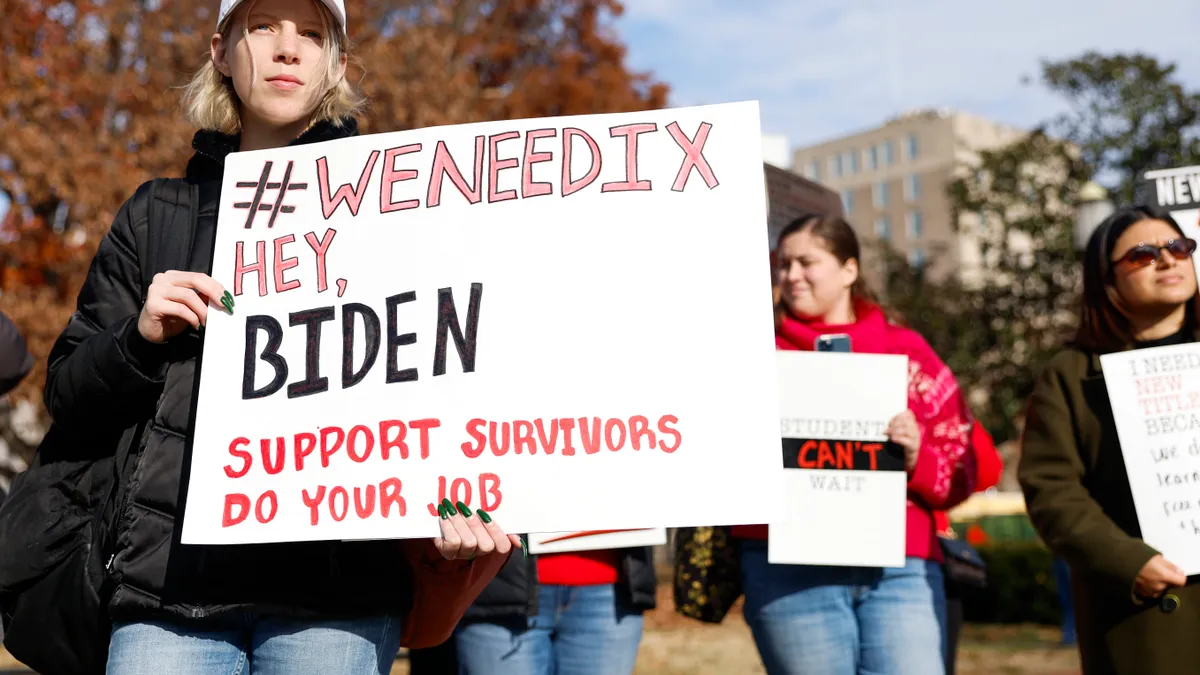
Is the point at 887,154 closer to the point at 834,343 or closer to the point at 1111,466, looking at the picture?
the point at 834,343

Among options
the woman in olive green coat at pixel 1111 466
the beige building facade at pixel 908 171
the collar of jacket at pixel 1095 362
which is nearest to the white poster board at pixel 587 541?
the woman in olive green coat at pixel 1111 466

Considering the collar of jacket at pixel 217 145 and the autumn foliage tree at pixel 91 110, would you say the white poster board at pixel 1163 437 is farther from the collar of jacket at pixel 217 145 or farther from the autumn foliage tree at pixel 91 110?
the autumn foliage tree at pixel 91 110

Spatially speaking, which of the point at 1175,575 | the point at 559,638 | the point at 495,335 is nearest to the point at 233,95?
the point at 495,335

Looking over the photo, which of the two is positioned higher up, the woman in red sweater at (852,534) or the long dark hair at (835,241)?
the long dark hair at (835,241)

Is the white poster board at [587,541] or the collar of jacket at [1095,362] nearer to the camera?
the collar of jacket at [1095,362]

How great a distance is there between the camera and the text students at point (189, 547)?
6.83 feet

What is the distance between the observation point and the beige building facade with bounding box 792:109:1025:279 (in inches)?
3031

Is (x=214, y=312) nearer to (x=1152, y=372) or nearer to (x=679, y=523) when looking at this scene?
(x=679, y=523)

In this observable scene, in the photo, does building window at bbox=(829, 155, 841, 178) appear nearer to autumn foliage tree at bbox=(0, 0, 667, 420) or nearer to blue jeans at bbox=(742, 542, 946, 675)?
autumn foliage tree at bbox=(0, 0, 667, 420)

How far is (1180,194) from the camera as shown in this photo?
3.65 metres

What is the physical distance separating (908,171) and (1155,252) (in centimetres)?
8090

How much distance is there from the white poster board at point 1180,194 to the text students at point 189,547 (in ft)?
8.17

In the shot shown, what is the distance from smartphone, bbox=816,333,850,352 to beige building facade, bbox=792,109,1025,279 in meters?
69.7

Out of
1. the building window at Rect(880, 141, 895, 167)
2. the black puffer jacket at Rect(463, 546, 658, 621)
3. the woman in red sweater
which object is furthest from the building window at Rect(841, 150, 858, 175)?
the black puffer jacket at Rect(463, 546, 658, 621)
